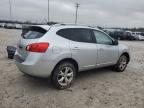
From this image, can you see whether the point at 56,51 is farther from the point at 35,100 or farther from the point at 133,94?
the point at 133,94

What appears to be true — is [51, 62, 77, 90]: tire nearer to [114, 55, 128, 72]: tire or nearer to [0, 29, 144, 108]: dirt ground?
[0, 29, 144, 108]: dirt ground

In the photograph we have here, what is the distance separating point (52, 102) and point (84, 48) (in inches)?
73.9

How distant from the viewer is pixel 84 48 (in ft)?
19.1

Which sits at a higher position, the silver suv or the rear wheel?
the silver suv

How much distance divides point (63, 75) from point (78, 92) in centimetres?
60

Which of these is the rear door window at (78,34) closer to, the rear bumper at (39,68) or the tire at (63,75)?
the tire at (63,75)

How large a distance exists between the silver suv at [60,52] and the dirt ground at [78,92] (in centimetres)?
46

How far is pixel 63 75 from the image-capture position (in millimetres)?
5469

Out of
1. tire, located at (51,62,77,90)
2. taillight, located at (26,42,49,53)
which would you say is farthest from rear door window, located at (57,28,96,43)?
tire, located at (51,62,77,90)

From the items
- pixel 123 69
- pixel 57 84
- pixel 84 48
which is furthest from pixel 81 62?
pixel 123 69

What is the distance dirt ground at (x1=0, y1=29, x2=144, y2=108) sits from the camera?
A: 469 centimetres

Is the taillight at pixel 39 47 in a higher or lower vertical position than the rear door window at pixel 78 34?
lower

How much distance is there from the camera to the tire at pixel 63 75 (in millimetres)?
5282

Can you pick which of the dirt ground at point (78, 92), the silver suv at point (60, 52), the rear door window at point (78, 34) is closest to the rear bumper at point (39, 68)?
the silver suv at point (60, 52)
